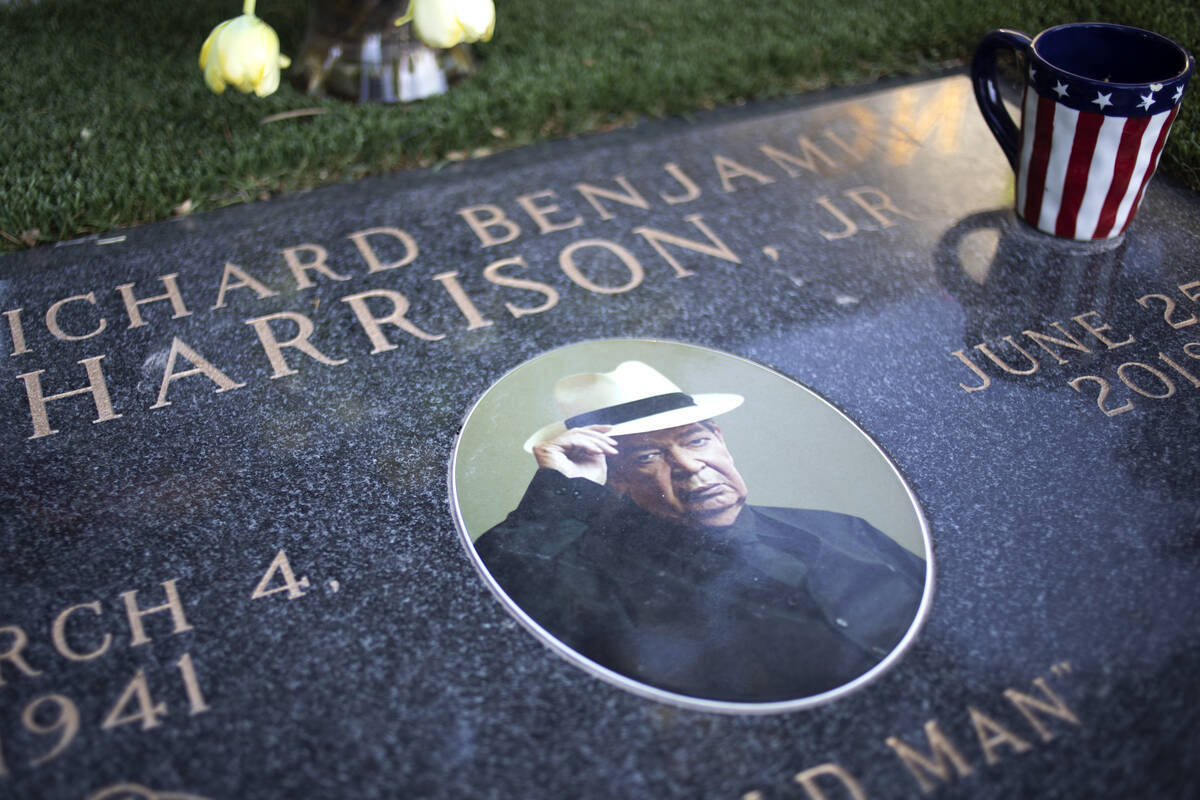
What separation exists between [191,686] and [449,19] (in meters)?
1.32

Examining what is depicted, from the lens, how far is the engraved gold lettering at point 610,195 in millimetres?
2037

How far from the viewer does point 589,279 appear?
1833 millimetres

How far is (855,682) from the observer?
3.80ft

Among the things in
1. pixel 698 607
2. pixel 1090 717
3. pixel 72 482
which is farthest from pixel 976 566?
pixel 72 482

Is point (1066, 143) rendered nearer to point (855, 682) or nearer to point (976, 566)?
point (976, 566)

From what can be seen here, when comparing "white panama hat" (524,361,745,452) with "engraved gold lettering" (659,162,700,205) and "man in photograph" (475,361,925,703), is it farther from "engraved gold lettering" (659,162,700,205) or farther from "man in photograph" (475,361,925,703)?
"engraved gold lettering" (659,162,700,205)

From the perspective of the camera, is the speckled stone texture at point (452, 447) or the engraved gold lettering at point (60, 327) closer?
the speckled stone texture at point (452, 447)

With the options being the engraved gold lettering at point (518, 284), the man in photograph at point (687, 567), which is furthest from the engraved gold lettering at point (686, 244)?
the man in photograph at point (687, 567)

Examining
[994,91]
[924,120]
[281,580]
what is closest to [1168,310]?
[994,91]

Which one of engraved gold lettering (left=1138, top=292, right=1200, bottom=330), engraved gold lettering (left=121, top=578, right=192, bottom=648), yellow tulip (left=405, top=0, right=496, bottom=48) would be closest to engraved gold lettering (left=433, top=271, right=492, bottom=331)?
yellow tulip (left=405, top=0, right=496, bottom=48)

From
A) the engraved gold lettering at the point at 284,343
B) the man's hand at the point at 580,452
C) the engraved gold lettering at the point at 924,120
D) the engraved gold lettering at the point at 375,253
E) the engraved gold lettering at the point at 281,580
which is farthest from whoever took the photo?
the engraved gold lettering at the point at 924,120

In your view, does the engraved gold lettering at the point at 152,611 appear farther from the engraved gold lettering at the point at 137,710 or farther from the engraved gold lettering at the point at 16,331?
the engraved gold lettering at the point at 16,331

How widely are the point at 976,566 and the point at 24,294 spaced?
1.66 meters

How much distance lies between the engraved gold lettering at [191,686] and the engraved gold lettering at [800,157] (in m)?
1.54
